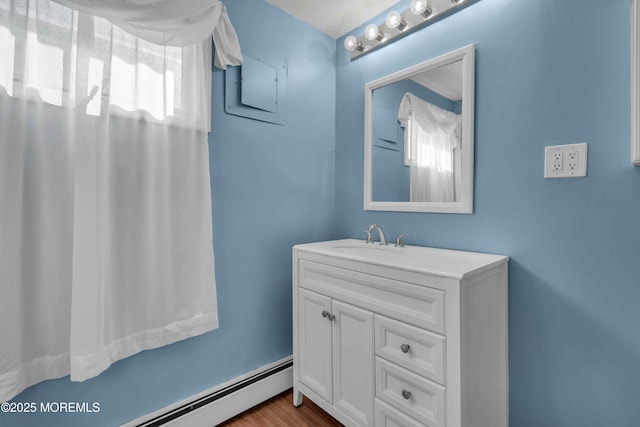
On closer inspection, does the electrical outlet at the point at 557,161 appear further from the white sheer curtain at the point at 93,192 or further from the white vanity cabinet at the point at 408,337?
the white sheer curtain at the point at 93,192

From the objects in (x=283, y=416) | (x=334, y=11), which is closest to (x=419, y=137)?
(x=334, y=11)

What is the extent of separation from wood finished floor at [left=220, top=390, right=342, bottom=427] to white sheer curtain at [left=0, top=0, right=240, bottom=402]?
0.55 metres

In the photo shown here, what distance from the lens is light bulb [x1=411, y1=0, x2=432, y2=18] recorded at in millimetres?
1445

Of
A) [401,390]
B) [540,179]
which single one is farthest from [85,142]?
[540,179]

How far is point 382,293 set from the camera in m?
1.16

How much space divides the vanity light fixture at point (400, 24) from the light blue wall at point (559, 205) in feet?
0.27

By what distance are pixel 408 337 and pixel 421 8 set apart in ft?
4.91

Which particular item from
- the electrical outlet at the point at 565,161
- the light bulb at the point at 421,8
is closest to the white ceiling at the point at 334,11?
the light bulb at the point at 421,8

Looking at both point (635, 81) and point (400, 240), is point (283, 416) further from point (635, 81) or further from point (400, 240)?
point (635, 81)

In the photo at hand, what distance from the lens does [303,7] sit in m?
1.70

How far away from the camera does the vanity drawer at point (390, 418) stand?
1084 millimetres

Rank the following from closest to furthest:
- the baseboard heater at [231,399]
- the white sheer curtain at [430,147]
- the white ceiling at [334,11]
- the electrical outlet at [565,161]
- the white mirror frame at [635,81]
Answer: the white mirror frame at [635,81] < the electrical outlet at [565,161] < the baseboard heater at [231,399] < the white sheer curtain at [430,147] < the white ceiling at [334,11]

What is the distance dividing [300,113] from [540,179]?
1.28 metres

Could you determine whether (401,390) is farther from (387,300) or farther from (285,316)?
(285,316)
